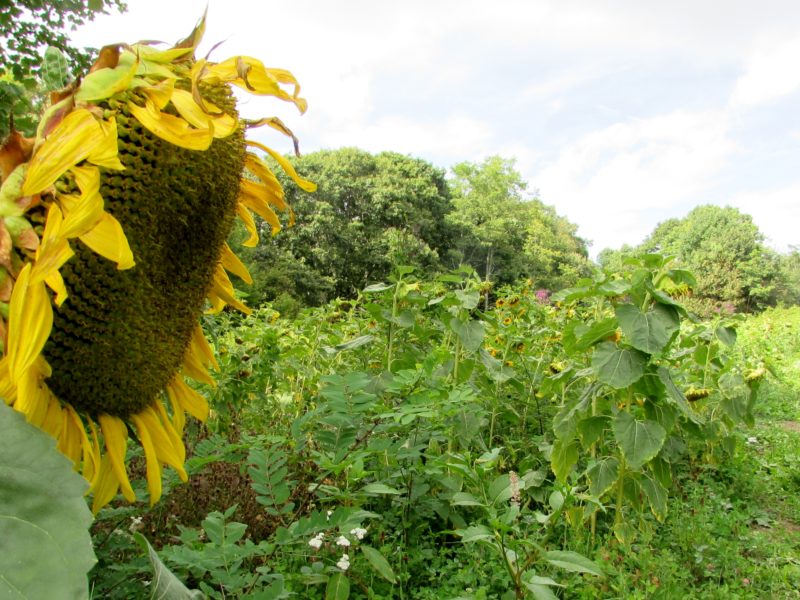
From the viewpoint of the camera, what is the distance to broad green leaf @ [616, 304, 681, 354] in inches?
86.5

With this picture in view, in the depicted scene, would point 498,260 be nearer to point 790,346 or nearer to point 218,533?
point 790,346

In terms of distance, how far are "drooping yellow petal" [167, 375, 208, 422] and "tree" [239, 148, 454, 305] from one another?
2178cm

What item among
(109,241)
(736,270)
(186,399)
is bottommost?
(186,399)

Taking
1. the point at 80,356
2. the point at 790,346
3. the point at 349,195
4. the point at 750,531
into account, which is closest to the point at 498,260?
the point at 349,195

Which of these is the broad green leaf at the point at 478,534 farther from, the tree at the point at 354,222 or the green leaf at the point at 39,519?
the tree at the point at 354,222

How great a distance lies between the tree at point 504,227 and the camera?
37469 mm

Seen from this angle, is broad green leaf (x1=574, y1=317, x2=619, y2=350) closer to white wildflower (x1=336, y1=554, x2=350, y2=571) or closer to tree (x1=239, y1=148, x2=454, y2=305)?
white wildflower (x1=336, y1=554, x2=350, y2=571)

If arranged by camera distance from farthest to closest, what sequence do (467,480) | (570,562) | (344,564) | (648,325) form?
1. (648,325)
2. (467,480)
3. (344,564)
4. (570,562)

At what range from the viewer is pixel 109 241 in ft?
2.18

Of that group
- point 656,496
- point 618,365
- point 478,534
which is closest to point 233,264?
point 478,534

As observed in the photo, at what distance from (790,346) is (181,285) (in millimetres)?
12485

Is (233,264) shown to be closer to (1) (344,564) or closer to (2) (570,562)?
(1) (344,564)

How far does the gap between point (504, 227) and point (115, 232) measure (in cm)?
3862

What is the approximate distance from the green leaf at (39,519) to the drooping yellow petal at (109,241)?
0.99 feet
